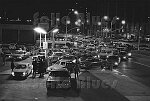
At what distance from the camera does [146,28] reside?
113062 mm

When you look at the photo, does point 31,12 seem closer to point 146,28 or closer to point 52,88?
point 146,28

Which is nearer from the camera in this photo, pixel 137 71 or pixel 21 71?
pixel 21 71

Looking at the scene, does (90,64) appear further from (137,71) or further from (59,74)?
(59,74)

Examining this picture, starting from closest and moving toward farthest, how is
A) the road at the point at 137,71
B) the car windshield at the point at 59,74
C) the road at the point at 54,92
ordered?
the road at the point at 54,92 < the car windshield at the point at 59,74 < the road at the point at 137,71

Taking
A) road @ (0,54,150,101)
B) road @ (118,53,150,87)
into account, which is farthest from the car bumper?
road @ (118,53,150,87)

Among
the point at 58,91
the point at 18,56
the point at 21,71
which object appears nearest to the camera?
the point at 58,91

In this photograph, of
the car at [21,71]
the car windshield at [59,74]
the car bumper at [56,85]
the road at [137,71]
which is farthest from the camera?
the road at [137,71]

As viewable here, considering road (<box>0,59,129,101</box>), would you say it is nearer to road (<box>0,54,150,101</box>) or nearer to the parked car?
road (<box>0,54,150,101</box>)

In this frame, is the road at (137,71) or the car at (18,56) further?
the car at (18,56)

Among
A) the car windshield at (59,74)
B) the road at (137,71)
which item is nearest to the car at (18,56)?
the road at (137,71)

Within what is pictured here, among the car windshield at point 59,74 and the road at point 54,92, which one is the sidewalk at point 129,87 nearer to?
the road at point 54,92

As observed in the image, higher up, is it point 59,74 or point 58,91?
point 59,74

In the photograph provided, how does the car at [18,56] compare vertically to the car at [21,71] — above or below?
above

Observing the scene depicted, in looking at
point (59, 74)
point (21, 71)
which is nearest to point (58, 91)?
point (59, 74)
